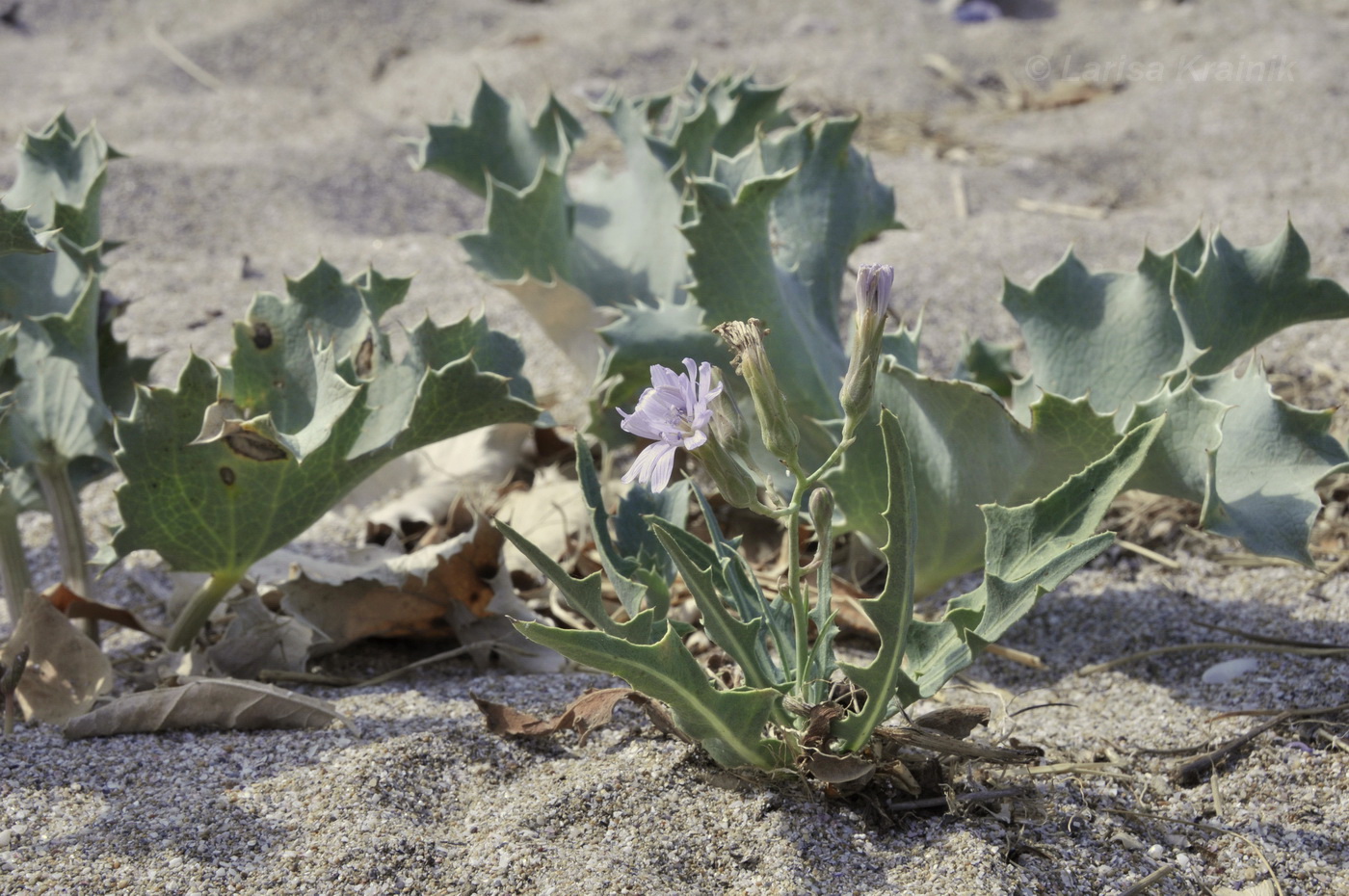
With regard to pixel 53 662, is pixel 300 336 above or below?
above

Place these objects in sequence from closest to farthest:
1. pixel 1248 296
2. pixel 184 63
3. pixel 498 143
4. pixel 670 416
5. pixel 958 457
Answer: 1. pixel 670 416
2. pixel 958 457
3. pixel 1248 296
4. pixel 498 143
5. pixel 184 63

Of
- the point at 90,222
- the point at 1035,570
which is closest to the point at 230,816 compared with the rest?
the point at 1035,570

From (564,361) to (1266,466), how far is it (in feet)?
4.67

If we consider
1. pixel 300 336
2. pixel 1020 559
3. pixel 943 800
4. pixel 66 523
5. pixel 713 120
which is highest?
pixel 713 120

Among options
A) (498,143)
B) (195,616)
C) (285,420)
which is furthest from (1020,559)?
(498,143)

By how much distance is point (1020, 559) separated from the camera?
3.90 feet

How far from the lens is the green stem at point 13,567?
1.58 metres

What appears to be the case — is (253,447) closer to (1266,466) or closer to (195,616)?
(195,616)

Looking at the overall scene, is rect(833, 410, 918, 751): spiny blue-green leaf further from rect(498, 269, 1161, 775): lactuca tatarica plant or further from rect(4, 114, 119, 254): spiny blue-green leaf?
rect(4, 114, 119, 254): spiny blue-green leaf

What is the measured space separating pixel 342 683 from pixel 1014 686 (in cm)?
87

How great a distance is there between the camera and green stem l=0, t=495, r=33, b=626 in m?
1.58

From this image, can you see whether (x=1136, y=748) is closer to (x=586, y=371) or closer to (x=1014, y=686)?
(x=1014, y=686)

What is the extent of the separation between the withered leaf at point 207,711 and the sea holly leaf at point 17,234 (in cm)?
50

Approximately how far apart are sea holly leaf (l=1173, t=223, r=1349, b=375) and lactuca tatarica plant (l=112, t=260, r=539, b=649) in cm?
85
